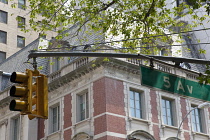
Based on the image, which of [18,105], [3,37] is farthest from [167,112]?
[3,37]

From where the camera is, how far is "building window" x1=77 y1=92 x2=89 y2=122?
32341 mm

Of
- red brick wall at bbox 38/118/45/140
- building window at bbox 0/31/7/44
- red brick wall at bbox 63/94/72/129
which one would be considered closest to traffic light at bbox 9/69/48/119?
red brick wall at bbox 63/94/72/129

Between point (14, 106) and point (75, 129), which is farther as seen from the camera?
point (75, 129)

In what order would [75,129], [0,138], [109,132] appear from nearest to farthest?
[109,132], [75,129], [0,138]

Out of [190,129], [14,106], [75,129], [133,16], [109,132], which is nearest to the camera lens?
[14,106]

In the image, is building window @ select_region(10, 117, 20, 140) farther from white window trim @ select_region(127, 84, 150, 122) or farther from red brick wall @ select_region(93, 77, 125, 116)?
white window trim @ select_region(127, 84, 150, 122)

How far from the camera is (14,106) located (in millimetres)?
12555

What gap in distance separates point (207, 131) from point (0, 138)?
52.8ft

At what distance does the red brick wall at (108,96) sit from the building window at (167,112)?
3878 millimetres

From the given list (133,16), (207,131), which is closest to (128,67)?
(207,131)

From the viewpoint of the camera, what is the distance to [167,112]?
34219mm

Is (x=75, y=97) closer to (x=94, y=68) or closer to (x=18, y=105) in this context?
(x=94, y=68)

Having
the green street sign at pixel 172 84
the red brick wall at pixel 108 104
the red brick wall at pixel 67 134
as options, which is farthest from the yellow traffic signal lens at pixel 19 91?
the red brick wall at pixel 67 134

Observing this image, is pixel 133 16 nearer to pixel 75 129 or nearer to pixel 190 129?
pixel 75 129
